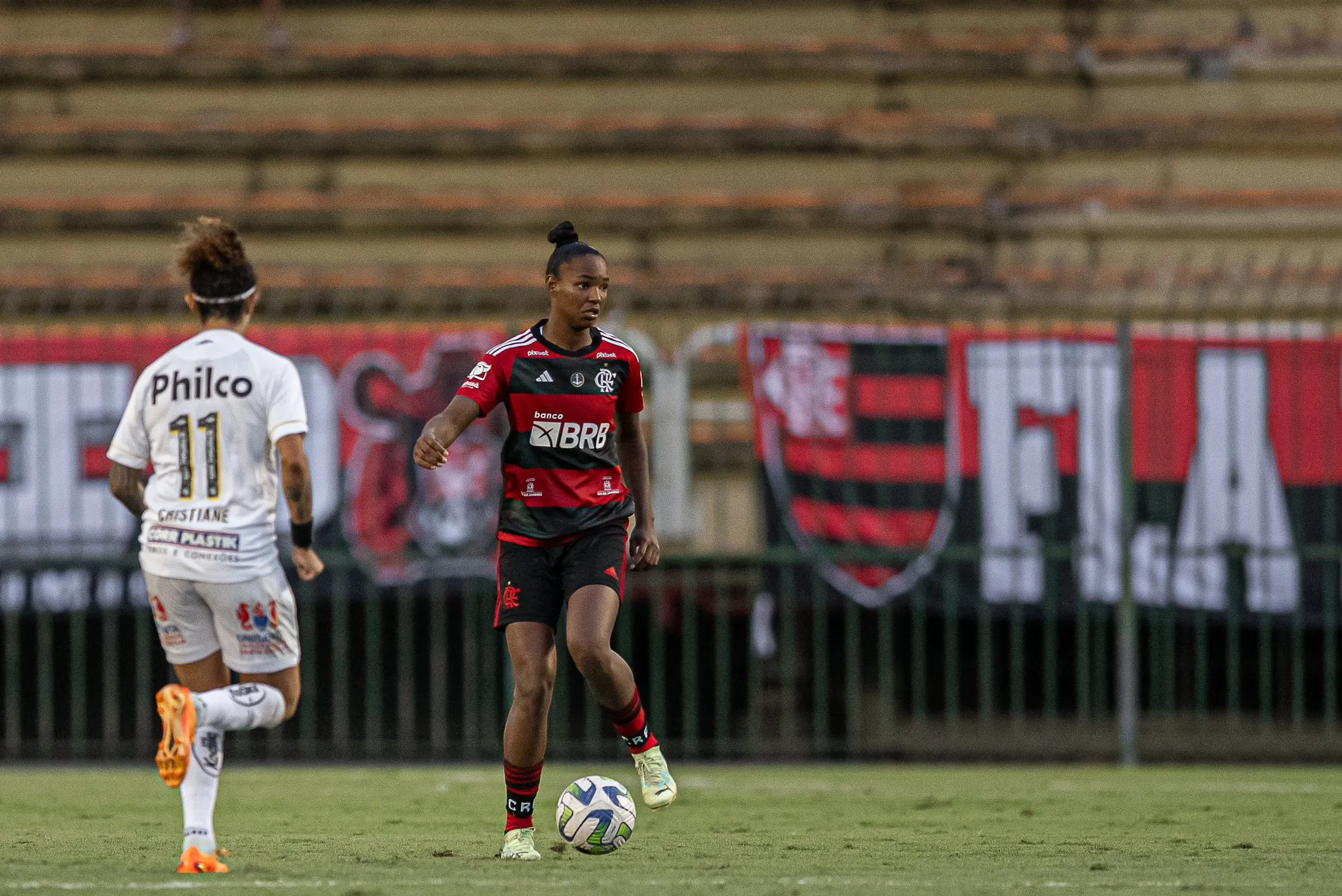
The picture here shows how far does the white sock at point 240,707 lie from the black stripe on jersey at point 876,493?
585 cm

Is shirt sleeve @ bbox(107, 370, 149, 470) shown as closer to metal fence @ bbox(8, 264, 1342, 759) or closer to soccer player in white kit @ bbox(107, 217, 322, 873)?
soccer player in white kit @ bbox(107, 217, 322, 873)

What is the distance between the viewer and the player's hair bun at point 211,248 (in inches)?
275

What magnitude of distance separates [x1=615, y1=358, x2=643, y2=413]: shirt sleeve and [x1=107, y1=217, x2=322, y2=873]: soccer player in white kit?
1103 mm

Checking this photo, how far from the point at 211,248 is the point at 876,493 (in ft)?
19.7

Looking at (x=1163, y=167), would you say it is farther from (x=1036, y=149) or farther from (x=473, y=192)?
(x=473, y=192)

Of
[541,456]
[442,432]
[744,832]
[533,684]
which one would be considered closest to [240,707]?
[533,684]

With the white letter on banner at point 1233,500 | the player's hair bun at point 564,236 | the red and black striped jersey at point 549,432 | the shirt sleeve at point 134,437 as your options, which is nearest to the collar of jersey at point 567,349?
the red and black striped jersey at point 549,432

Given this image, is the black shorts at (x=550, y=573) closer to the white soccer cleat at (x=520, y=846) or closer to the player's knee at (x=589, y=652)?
the player's knee at (x=589, y=652)

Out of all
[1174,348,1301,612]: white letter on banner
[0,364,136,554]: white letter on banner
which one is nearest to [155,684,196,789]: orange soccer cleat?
[0,364,136,554]: white letter on banner

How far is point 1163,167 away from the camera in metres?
15.7

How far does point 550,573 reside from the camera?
7195 mm

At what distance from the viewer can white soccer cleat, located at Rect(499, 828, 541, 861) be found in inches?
279

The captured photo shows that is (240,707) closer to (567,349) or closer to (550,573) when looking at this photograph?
(550,573)

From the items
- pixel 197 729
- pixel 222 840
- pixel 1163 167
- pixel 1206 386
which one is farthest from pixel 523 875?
pixel 1163 167
